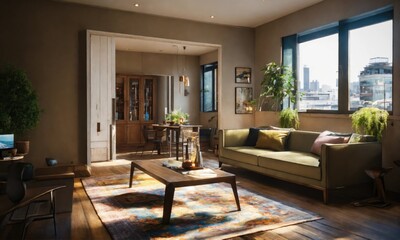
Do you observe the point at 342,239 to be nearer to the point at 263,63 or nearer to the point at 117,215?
the point at 117,215

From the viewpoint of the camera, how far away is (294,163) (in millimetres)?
4348

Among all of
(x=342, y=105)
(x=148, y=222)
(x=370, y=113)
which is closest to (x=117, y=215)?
(x=148, y=222)

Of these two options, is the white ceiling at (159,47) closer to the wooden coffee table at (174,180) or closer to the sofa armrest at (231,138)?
the sofa armrest at (231,138)

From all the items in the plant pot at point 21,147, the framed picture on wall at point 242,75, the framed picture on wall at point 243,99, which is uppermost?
the framed picture on wall at point 242,75

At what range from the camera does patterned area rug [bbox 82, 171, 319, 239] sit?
302 cm

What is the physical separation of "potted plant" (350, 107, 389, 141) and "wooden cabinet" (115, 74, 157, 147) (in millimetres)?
7221

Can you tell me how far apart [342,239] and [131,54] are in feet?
28.1

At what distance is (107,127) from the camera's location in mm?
7266

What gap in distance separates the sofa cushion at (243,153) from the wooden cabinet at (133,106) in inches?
201

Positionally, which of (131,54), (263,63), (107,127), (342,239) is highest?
(131,54)

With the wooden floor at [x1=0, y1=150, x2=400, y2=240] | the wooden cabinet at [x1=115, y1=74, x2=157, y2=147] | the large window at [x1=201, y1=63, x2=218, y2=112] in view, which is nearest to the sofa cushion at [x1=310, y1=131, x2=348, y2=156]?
the wooden floor at [x1=0, y1=150, x2=400, y2=240]

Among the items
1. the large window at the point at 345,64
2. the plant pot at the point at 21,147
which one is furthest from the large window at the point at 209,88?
the plant pot at the point at 21,147

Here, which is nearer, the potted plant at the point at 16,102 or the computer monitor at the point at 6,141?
the computer monitor at the point at 6,141

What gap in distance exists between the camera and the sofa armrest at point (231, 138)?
6.05 metres
